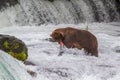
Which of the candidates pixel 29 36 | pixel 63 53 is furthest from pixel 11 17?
pixel 63 53

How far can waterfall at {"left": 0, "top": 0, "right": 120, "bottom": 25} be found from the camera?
12.3 metres

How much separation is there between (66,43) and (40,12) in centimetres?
635

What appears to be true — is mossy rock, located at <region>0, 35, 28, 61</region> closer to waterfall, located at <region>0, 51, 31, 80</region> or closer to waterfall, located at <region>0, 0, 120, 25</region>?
waterfall, located at <region>0, 51, 31, 80</region>

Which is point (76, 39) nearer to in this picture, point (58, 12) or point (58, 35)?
point (58, 35)

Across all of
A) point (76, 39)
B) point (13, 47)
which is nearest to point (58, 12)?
point (76, 39)

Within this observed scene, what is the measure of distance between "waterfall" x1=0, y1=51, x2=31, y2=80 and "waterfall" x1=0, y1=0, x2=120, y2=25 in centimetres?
636

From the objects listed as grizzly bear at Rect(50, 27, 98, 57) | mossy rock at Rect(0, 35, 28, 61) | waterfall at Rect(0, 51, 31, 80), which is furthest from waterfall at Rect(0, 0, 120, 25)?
waterfall at Rect(0, 51, 31, 80)

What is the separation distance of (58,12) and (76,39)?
22.0 feet

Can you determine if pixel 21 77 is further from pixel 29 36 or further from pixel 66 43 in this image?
pixel 29 36

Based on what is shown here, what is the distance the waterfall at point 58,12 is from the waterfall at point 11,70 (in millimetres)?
6355

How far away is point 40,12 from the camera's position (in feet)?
42.7

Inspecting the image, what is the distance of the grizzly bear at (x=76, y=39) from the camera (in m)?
6.79

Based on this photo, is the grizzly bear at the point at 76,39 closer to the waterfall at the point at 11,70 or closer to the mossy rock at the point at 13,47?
the mossy rock at the point at 13,47

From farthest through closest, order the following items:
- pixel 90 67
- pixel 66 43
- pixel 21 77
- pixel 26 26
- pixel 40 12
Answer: pixel 40 12, pixel 26 26, pixel 66 43, pixel 90 67, pixel 21 77
